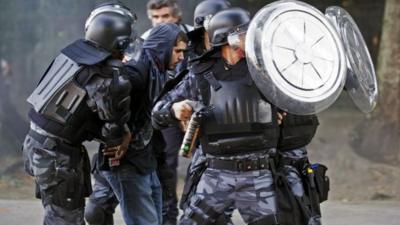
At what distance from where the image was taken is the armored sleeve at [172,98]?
165 inches

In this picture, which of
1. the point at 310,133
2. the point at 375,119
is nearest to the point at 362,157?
the point at 375,119

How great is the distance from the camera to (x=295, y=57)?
13.1ft

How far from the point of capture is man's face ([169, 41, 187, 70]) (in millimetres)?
5156

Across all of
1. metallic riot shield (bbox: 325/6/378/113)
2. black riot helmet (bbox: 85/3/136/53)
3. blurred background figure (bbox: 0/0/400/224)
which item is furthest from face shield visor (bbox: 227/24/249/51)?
blurred background figure (bbox: 0/0/400/224)

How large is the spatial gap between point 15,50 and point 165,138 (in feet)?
15.7

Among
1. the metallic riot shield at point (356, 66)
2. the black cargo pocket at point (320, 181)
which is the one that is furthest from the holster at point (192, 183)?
the metallic riot shield at point (356, 66)

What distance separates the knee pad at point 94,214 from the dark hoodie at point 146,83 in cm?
47

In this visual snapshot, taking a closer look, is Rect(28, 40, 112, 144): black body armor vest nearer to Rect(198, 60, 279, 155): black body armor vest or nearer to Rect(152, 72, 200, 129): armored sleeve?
Rect(152, 72, 200, 129): armored sleeve

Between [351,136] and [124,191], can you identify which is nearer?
[124,191]

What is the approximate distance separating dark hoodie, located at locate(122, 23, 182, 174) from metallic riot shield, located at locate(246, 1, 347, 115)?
1.18 metres

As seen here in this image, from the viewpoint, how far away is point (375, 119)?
8812 mm

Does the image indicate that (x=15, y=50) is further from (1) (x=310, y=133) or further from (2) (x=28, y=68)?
(1) (x=310, y=133)

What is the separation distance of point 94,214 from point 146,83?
998 millimetres

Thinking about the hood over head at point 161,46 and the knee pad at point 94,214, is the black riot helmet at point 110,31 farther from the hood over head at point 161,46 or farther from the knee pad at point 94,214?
the knee pad at point 94,214
